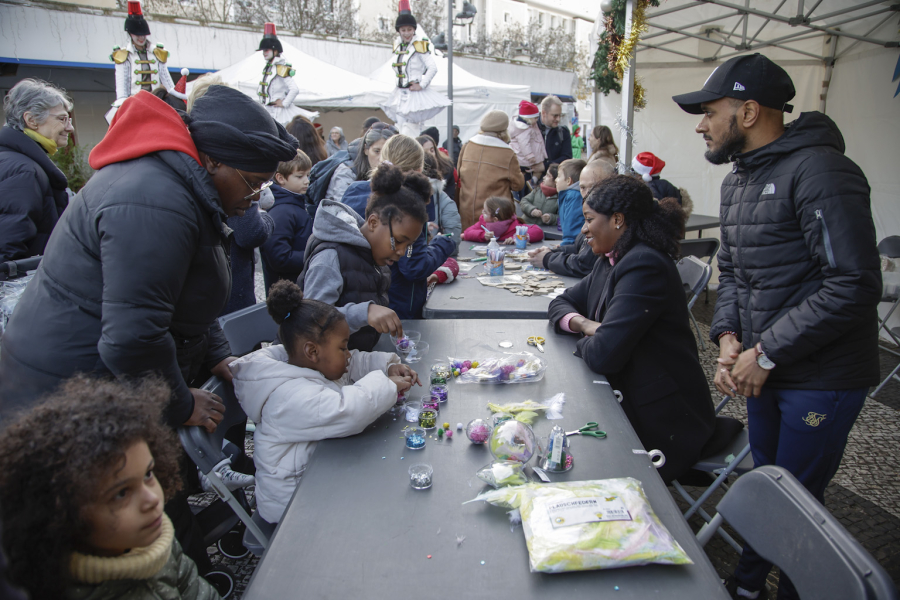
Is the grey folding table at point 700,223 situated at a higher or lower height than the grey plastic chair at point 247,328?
lower

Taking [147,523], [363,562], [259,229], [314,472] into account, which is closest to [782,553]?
[363,562]

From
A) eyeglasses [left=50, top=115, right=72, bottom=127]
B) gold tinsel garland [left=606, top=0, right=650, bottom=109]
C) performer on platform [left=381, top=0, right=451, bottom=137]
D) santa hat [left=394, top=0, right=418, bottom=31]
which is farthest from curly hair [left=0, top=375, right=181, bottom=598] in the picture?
santa hat [left=394, top=0, right=418, bottom=31]

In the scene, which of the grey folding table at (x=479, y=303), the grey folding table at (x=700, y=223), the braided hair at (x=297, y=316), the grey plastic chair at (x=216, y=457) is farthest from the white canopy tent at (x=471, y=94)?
the grey plastic chair at (x=216, y=457)

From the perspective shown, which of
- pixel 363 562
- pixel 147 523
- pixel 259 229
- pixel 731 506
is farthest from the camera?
pixel 259 229

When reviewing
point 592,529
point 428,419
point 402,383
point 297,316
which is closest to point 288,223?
point 297,316

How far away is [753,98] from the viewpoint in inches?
78.0

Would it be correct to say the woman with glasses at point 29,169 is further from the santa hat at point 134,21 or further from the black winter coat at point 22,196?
the santa hat at point 134,21

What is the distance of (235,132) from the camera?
1.57m

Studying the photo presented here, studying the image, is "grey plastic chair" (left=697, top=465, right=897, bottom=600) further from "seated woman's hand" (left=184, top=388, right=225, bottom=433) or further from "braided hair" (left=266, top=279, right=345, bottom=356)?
"seated woman's hand" (left=184, top=388, right=225, bottom=433)

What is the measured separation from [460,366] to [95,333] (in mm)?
1245

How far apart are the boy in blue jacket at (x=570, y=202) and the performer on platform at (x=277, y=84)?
4922 millimetres

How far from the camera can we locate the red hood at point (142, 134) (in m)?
1.48

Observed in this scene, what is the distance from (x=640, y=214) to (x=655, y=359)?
620 millimetres

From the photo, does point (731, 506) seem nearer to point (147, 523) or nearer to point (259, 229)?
point (147, 523)
